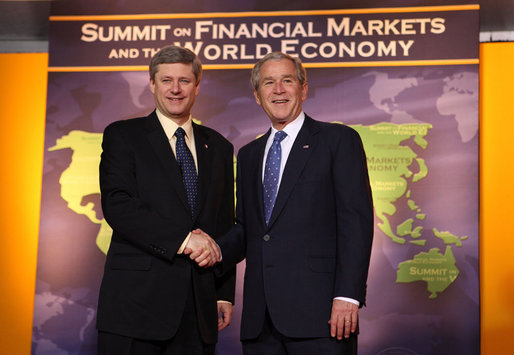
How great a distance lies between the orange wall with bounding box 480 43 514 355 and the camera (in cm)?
456

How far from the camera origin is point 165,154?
9.33ft

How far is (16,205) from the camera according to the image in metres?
5.18

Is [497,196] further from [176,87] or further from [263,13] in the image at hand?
[176,87]

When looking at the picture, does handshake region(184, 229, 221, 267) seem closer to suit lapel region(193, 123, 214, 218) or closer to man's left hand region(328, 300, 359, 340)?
suit lapel region(193, 123, 214, 218)

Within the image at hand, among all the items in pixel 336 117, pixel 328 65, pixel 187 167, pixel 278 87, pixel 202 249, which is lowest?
pixel 202 249

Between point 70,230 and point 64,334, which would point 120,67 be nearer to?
point 70,230

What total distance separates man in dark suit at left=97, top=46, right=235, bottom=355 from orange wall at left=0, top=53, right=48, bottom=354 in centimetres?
261

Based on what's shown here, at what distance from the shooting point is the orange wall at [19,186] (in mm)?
5090

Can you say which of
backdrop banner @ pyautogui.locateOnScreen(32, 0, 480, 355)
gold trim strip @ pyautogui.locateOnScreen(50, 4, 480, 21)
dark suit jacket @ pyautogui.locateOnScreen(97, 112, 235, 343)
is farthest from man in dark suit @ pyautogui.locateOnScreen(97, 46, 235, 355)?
gold trim strip @ pyautogui.locateOnScreen(50, 4, 480, 21)

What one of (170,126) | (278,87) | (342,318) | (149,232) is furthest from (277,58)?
(342,318)

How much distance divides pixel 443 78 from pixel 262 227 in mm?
2552

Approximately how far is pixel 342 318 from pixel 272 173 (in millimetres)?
662

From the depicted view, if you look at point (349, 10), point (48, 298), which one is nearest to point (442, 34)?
point (349, 10)

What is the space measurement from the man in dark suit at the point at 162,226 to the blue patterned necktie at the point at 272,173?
297 mm
